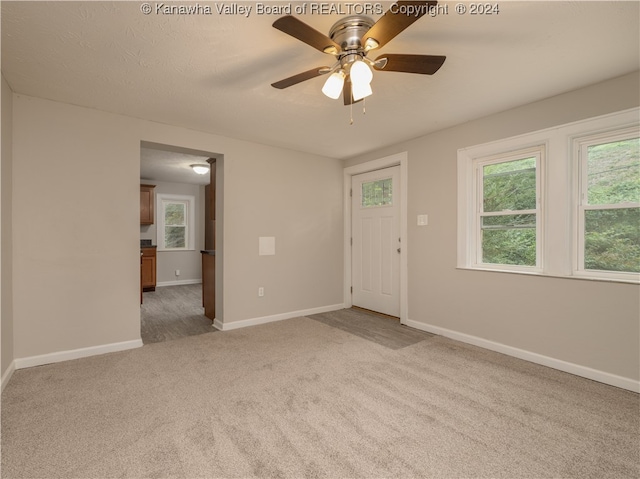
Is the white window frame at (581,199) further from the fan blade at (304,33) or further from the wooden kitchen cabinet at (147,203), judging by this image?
the wooden kitchen cabinet at (147,203)

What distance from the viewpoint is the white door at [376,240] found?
14.1 feet

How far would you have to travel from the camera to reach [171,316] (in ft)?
14.8

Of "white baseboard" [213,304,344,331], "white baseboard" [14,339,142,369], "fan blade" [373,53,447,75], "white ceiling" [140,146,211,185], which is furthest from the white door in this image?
"white baseboard" [14,339,142,369]

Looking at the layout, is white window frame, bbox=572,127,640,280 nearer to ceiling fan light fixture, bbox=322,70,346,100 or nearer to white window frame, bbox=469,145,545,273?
white window frame, bbox=469,145,545,273

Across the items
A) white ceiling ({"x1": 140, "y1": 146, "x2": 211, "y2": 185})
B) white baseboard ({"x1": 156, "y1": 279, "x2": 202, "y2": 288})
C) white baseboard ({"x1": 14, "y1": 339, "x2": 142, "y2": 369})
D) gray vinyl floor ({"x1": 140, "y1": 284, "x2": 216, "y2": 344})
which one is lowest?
gray vinyl floor ({"x1": 140, "y1": 284, "x2": 216, "y2": 344})

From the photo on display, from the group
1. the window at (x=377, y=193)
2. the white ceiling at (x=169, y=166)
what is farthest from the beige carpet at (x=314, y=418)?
the white ceiling at (x=169, y=166)

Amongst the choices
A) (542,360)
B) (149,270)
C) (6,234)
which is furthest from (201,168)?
(542,360)

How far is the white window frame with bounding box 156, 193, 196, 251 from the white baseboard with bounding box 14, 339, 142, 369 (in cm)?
438

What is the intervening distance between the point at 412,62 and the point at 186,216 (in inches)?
272

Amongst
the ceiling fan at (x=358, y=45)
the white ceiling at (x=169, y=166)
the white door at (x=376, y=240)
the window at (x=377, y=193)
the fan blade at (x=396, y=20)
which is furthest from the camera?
the white ceiling at (x=169, y=166)

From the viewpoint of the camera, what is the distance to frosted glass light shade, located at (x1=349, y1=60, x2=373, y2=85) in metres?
1.64

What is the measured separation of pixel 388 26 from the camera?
1479 millimetres

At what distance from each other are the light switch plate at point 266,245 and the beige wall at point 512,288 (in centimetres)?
179

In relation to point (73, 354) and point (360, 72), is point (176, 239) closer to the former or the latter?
point (73, 354)
